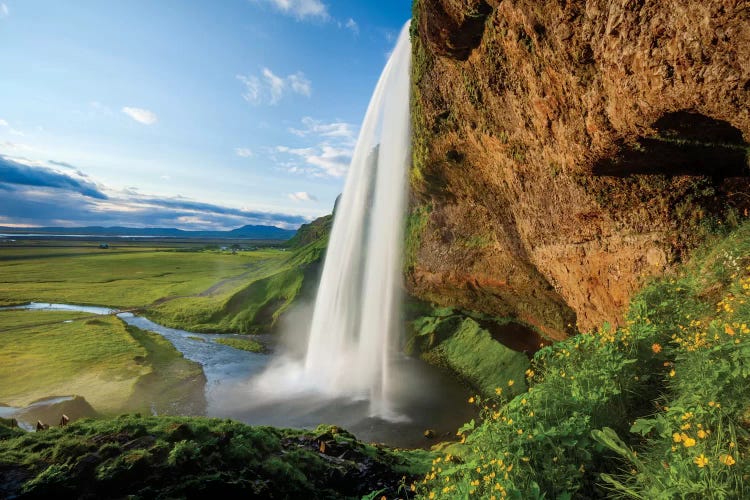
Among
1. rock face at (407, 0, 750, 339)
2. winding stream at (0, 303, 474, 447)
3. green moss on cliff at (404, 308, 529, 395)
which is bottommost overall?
winding stream at (0, 303, 474, 447)

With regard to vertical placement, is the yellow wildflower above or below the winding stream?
above

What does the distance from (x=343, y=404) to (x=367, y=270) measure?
10.3m

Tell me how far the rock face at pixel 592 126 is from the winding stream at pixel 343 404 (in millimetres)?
6598

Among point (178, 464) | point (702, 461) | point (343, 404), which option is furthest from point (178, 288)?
point (702, 461)

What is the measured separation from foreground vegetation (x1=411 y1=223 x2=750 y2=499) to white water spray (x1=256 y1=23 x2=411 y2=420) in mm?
13591

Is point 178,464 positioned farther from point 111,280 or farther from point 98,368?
point 111,280

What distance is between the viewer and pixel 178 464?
20.5 feet

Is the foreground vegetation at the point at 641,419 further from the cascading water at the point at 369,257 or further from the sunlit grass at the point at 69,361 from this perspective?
the sunlit grass at the point at 69,361

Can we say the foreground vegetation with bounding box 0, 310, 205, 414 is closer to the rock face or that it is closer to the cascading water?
the cascading water

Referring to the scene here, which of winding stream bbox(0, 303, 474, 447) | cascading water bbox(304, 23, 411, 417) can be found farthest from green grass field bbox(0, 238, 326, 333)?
winding stream bbox(0, 303, 474, 447)

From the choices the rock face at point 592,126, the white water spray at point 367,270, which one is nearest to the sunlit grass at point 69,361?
the white water spray at point 367,270

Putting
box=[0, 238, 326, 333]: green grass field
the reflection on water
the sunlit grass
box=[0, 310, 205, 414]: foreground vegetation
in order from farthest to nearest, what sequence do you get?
1. the reflection on water
2. box=[0, 238, 326, 333]: green grass field
3. the sunlit grass
4. box=[0, 310, 205, 414]: foreground vegetation

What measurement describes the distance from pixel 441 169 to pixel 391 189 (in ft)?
20.7

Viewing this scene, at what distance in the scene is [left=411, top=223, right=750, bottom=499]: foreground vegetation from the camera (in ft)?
9.78
